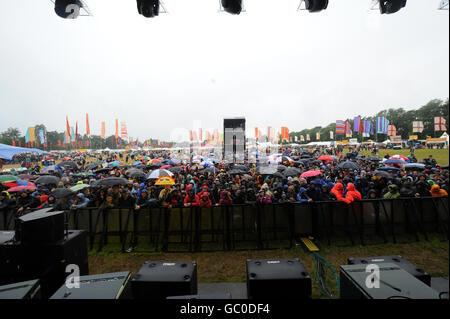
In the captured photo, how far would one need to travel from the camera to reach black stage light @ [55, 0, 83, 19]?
491 cm

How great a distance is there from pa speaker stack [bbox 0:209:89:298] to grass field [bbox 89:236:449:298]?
78.0 inches

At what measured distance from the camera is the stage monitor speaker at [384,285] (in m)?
2.11

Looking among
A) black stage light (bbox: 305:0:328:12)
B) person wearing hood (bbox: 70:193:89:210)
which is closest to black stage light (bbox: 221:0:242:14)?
black stage light (bbox: 305:0:328:12)

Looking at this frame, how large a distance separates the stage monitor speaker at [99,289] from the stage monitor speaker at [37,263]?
4.46 feet

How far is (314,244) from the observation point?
6.43m

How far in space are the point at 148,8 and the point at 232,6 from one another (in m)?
1.97

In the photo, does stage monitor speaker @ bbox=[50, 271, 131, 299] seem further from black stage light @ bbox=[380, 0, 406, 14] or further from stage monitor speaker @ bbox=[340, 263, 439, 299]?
black stage light @ bbox=[380, 0, 406, 14]

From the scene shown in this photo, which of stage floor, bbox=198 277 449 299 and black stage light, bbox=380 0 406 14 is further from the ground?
black stage light, bbox=380 0 406 14

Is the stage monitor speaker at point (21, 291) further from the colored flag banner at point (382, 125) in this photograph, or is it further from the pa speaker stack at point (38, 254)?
the colored flag banner at point (382, 125)

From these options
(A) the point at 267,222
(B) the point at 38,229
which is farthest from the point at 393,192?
(B) the point at 38,229

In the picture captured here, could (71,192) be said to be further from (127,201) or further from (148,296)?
(148,296)
